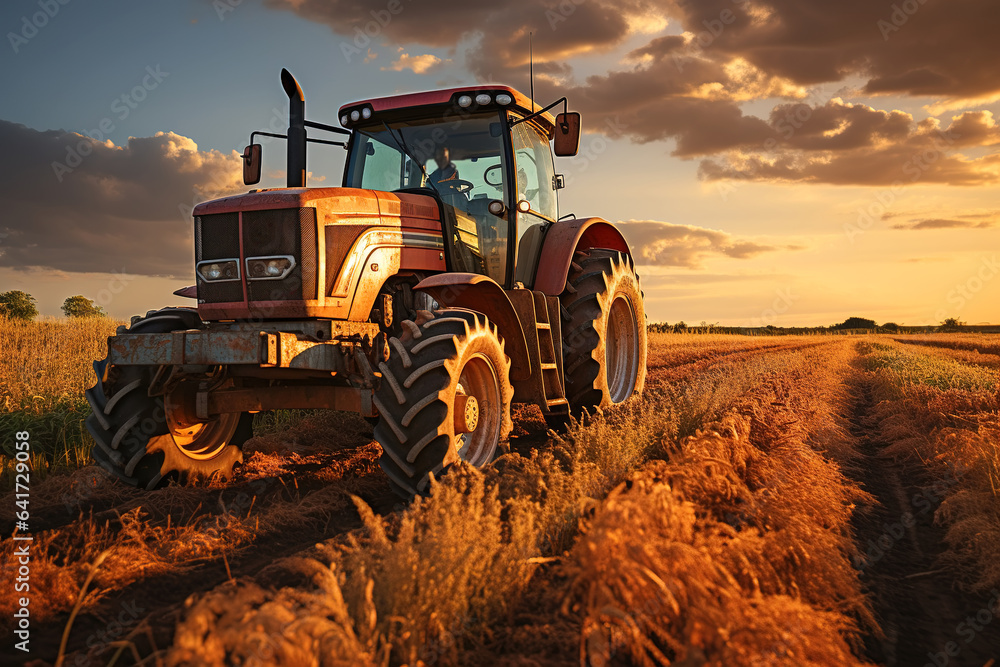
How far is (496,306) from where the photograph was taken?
5.57m

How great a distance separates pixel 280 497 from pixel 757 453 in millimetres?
3371

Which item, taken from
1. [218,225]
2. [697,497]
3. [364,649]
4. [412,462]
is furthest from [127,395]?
[697,497]

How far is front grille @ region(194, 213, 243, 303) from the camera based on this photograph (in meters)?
4.95

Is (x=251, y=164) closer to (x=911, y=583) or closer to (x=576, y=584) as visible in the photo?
(x=576, y=584)

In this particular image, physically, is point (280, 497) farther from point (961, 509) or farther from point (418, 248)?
point (961, 509)

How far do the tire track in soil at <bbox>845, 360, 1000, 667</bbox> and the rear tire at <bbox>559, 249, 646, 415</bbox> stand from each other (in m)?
2.35

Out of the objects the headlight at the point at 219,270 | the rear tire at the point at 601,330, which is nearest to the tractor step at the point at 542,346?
the rear tire at the point at 601,330

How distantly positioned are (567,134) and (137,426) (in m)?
4.08

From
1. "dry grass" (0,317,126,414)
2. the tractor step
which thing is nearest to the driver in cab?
the tractor step

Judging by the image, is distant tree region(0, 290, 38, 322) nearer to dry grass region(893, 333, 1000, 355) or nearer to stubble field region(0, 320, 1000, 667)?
stubble field region(0, 320, 1000, 667)

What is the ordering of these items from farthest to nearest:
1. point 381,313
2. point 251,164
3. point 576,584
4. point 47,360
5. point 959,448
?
1. point 47,360
2. point 251,164
3. point 959,448
4. point 381,313
5. point 576,584

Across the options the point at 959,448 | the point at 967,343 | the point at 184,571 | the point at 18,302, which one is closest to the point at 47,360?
the point at 184,571

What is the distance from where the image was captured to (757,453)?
16.7 ft

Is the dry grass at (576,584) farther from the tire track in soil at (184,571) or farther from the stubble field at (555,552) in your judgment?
the tire track in soil at (184,571)
